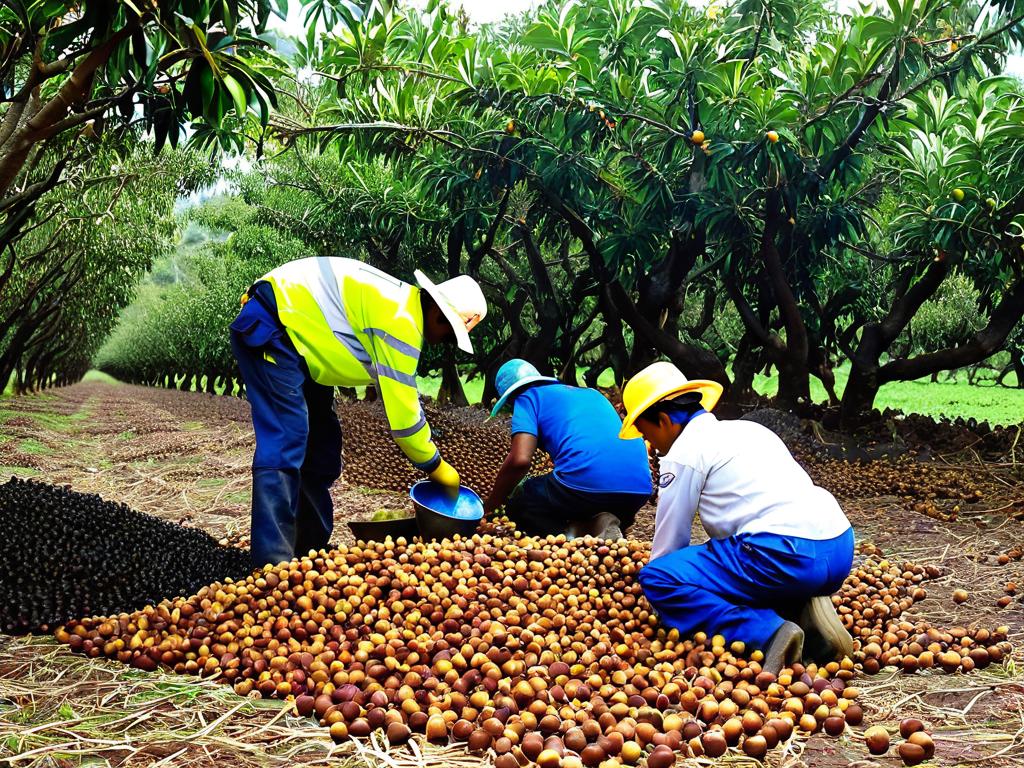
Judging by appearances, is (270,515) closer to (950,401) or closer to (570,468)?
(570,468)

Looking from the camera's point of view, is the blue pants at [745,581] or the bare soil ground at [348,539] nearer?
the bare soil ground at [348,539]

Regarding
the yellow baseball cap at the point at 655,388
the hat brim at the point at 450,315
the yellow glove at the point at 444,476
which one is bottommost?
the yellow glove at the point at 444,476

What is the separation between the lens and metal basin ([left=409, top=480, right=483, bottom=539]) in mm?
3717

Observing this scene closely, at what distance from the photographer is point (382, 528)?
3934 millimetres

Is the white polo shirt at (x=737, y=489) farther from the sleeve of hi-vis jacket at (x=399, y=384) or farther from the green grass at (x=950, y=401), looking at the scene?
the green grass at (x=950, y=401)

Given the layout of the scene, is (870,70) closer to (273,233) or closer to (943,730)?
(943,730)

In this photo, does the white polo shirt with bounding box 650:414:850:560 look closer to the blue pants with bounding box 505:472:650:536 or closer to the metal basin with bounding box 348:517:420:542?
the blue pants with bounding box 505:472:650:536

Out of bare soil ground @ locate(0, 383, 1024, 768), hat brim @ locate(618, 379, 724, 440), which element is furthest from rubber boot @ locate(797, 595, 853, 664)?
hat brim @ locate(618, 379, 724, 440)

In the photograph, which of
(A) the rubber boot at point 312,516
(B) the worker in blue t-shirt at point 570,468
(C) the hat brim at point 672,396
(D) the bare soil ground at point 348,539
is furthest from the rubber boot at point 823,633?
(A) the rubber boot at point 312,516

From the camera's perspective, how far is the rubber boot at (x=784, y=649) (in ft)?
8.66

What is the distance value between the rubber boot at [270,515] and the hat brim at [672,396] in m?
1.39

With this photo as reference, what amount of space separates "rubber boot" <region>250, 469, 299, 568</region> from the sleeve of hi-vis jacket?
50 cm

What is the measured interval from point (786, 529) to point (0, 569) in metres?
2.89

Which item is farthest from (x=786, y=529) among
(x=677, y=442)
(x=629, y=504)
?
(x=629, y=504)
